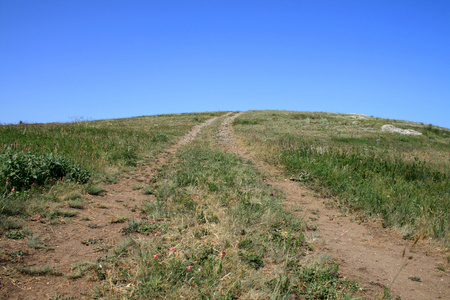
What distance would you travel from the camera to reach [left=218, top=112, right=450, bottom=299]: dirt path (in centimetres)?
341

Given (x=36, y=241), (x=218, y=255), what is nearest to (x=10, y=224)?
(x=36, y=241)

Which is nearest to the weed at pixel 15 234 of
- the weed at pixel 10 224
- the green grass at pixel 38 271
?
the weed at pixel 10 224

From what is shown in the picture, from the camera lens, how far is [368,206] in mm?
5895

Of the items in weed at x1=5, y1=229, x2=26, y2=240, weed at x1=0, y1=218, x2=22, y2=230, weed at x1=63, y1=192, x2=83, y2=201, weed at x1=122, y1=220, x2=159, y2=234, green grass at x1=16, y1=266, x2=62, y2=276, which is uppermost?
weed at x1=63, y1=192, x2=83, y2=201

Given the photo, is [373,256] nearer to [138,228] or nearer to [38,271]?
[138,228]

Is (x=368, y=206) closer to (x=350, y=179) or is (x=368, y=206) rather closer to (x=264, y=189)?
(x=350, y=179)

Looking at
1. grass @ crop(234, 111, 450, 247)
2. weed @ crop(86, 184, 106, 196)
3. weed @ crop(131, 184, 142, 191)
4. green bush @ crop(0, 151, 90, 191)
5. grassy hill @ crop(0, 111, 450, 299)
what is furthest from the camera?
weed @ crop(131, 184, 142, 191)

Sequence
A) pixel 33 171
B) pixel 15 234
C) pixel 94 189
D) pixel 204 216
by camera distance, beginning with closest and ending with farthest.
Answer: pixel 15 234 < pixel 204 216 < pixel 33 171 < pixel 94 189

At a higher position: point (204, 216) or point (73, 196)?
point (73, 196)

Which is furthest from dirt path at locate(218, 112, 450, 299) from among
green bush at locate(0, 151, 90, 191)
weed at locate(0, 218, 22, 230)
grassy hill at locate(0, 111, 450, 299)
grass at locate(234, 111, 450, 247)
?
green bush at locate(0, 151, 90, 191)

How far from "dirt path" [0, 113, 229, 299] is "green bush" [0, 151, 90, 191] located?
2.79 ft

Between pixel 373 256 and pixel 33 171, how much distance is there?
6485 millimetres

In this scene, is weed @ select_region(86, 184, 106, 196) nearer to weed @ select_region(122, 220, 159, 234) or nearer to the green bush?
the green bush

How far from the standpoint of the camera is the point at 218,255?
3.50m
